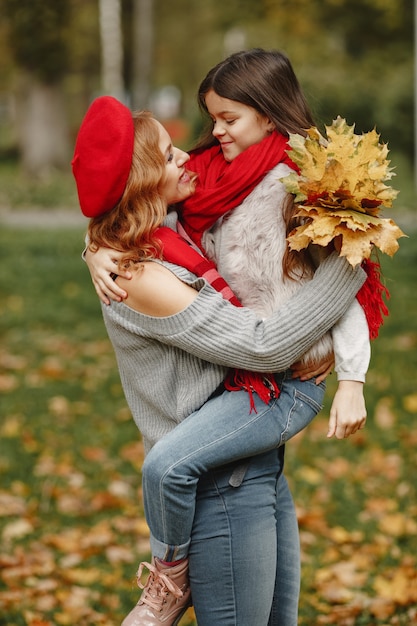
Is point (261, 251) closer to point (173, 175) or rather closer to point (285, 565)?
point (173, 175)

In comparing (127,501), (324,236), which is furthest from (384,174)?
(127,501)

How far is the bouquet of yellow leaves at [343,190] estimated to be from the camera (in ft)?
7.09

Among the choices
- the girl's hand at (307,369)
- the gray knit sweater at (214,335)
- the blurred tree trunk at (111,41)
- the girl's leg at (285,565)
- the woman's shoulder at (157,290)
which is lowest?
the blurred tree trunk at (111,41)

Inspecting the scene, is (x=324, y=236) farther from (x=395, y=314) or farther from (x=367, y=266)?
(x=395, y=314)

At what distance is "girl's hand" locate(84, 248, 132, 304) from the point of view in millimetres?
2301

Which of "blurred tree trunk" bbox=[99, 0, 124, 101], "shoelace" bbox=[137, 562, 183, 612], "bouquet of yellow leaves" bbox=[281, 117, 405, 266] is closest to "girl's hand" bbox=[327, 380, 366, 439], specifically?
"bouquet of yellow leaves" bbox=[281, 117, 405, 266]

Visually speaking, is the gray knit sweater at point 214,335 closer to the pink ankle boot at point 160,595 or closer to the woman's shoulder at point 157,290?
the woman's shoulder at point 157,290

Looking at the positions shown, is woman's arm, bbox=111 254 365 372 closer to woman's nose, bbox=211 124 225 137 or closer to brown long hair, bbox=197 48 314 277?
brown long hair, bbox=197 48 314 277

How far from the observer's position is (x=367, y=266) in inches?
93.5

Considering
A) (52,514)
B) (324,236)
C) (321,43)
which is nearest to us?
(324,236)

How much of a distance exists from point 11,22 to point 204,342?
63.1 ft

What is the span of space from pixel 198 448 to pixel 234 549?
297 mm

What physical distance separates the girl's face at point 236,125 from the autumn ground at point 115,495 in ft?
1.95

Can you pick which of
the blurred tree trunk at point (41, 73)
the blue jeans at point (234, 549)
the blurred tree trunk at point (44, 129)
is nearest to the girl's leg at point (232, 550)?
the blue jeans at point (234, 549)
